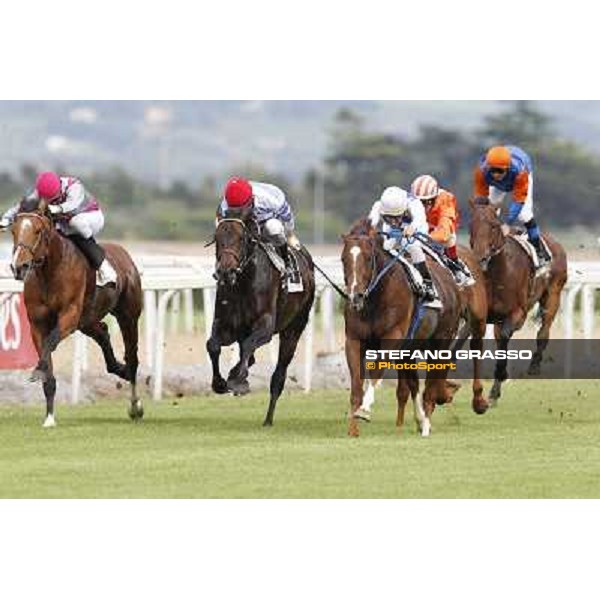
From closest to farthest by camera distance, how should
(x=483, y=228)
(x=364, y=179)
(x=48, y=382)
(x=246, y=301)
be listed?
1. (x=48, y=382)
2. (x=246, y=301)
3. (x=483, y=228)
4. (x=364, y=179)

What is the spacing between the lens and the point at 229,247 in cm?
1180

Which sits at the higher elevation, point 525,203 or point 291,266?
point 525,203

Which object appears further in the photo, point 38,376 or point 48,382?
point 48,382

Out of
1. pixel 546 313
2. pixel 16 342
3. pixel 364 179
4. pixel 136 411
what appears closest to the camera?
pixel 136 411

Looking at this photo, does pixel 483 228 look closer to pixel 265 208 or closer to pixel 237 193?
pixel 265 208

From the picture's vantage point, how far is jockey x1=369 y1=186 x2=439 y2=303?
1163 centimetres

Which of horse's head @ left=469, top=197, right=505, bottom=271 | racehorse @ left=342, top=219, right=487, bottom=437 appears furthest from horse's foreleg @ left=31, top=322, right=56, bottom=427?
horse's head @ left=469, top=197, right=505, bottom=271

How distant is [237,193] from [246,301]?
76cm

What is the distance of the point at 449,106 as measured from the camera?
57688mm

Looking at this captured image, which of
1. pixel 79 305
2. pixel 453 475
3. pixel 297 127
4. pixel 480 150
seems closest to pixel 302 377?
pixel 79 305

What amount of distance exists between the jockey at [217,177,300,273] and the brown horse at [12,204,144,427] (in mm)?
1138

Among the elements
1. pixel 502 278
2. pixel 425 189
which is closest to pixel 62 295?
pixel 425 189

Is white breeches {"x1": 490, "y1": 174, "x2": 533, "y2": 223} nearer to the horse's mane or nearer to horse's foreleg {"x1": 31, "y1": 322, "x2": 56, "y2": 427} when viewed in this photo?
the horse's mane
